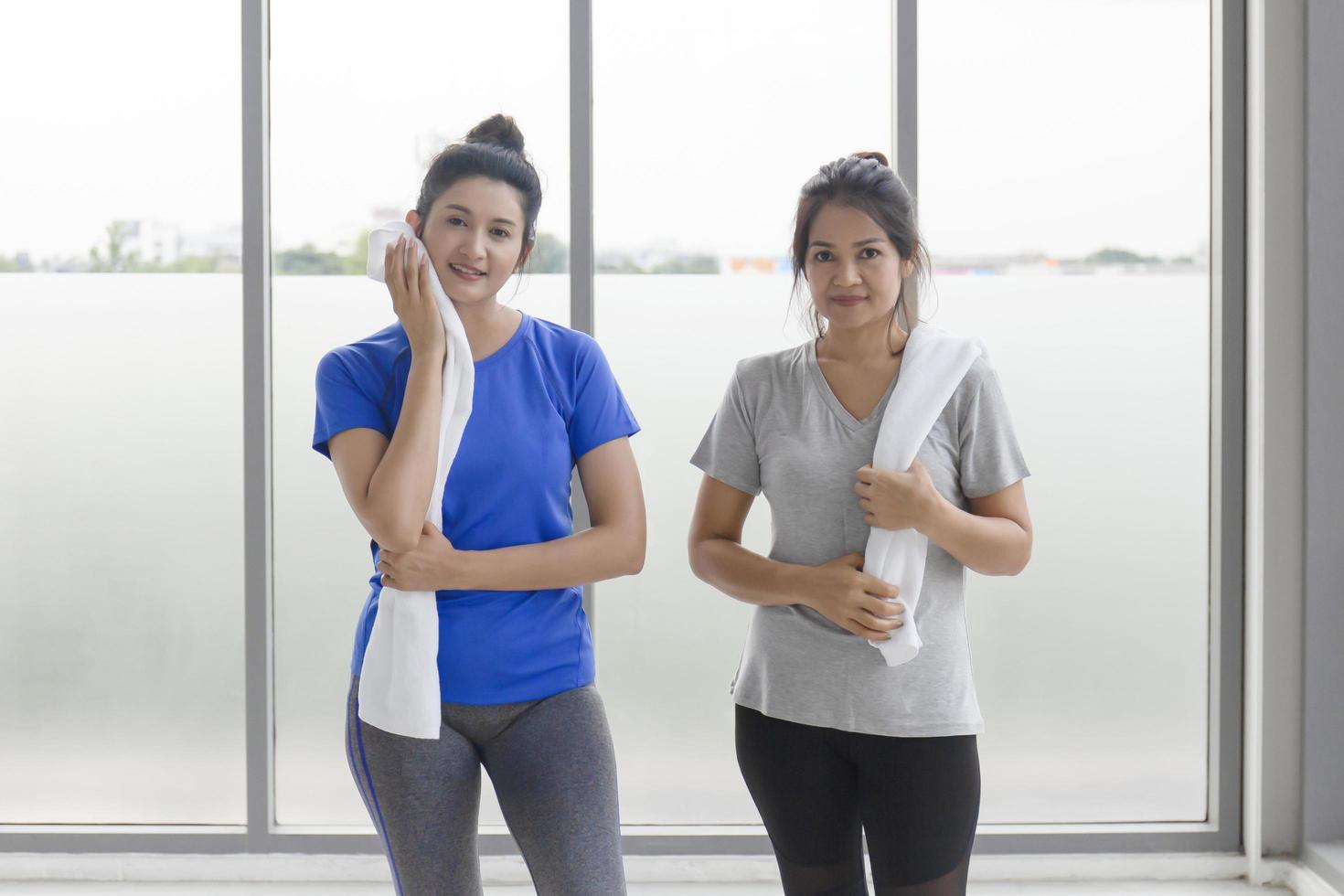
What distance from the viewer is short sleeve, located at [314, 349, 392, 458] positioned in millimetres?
1202

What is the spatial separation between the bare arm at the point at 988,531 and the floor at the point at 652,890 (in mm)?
1267

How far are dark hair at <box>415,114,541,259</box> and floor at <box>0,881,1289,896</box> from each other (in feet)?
5.14

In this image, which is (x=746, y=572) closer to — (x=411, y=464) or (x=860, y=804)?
(x=860, y=804)

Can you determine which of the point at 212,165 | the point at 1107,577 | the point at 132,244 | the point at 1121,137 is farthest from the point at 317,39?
the point at 1107,577

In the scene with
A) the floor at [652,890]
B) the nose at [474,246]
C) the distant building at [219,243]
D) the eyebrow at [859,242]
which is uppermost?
the distant building at [219,243]

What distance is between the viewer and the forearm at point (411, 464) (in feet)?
3.74

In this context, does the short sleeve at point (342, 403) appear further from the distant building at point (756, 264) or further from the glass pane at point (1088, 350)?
the glass pane at point (1088, 350)

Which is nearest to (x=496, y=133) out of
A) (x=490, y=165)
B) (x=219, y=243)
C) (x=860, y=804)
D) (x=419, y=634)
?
(x=490, y=165)

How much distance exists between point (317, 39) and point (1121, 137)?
1.81 meters

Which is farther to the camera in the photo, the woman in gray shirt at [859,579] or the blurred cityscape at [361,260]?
the blurred cityscape at [361,260]

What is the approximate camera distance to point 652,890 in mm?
2213

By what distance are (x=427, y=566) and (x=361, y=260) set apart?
1305mm

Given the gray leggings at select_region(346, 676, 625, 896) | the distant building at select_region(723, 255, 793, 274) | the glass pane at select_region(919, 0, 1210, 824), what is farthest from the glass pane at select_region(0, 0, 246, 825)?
the glass pane at select_region(919, 0, 1210, 824)

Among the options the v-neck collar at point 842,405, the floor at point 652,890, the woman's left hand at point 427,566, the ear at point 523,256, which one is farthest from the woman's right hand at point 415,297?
the floor at point 652,890
